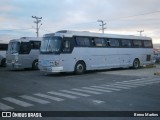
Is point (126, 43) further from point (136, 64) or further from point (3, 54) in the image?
point (3, 54)

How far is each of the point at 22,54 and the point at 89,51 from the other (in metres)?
7.30

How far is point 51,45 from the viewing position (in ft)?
72.1

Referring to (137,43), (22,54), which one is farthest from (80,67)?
(137,43)

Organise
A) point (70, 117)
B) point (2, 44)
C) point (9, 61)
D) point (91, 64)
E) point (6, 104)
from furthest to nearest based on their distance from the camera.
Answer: point (2, 44) → point (9, 61) → point (91, 64) → point (6, 104) → point (70, 117)

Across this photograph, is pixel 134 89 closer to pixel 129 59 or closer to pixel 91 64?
pixel 91 64

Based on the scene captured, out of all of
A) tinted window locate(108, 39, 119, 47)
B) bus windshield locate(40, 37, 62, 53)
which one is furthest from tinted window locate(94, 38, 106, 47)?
bus windshield locate(40, 37, 62, 53)

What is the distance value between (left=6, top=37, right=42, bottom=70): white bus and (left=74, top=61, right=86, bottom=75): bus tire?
708cm

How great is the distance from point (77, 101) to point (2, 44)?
1073 inches

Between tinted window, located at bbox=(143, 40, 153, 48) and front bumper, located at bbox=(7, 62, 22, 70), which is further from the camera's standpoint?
tinted window, located at bbox=(143, 40, 153, 48)

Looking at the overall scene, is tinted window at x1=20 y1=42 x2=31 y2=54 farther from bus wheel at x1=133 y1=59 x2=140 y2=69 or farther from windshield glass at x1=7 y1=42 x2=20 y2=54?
bus wheel at x1=133 y1=59 x2=140 y2=69

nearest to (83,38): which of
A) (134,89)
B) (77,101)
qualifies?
(134,89)

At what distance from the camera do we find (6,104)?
35.2 ft

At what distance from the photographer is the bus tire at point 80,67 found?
22875mm

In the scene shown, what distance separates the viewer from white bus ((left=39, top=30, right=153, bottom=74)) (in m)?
21.7
